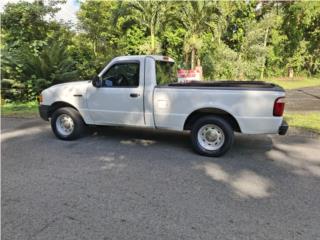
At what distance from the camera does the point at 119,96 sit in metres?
6.39

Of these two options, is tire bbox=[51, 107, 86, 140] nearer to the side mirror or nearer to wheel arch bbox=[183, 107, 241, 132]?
the side mirror

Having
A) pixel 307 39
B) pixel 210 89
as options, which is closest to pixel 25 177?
pixel 210 89

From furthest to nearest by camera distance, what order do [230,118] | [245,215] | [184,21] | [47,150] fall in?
[184,21] < [47,150] < [230,118] < [245,215]

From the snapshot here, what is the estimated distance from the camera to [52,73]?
40.0 ft

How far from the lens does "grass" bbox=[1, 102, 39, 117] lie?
1015 cm

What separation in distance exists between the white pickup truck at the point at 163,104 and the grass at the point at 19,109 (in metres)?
3.39

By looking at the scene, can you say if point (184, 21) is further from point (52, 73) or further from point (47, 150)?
point (47, 150)

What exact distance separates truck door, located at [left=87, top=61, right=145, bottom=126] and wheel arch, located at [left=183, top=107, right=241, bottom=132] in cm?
91

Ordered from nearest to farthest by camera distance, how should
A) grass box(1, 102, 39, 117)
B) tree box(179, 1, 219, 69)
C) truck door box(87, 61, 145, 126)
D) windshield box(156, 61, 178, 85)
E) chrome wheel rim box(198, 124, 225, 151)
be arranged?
1. chrome wheel rim box(198, 124, 225, 151)
2. truck door box(87, 61, 145, 126)
3. windshield box(156, 61, 178, 85)
4. grass box(1, 102, 39, 117)
5. tree box(179, 1, 219, 69)

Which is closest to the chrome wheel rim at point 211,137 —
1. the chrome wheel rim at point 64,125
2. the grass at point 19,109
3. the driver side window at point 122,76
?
the driver side window at point 122,76

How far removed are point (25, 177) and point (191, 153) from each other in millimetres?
2912

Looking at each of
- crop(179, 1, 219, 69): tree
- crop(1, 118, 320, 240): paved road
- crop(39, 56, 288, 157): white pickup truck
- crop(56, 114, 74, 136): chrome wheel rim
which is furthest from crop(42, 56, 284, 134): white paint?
crop(179, 1, 219, 69): tree

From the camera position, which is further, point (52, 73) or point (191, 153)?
point (52, 73)

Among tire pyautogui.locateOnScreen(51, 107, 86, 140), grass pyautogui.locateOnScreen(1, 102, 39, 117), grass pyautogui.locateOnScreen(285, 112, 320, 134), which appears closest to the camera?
tire pyautogui.locateOnScreen(51, 107, 86, 140)
